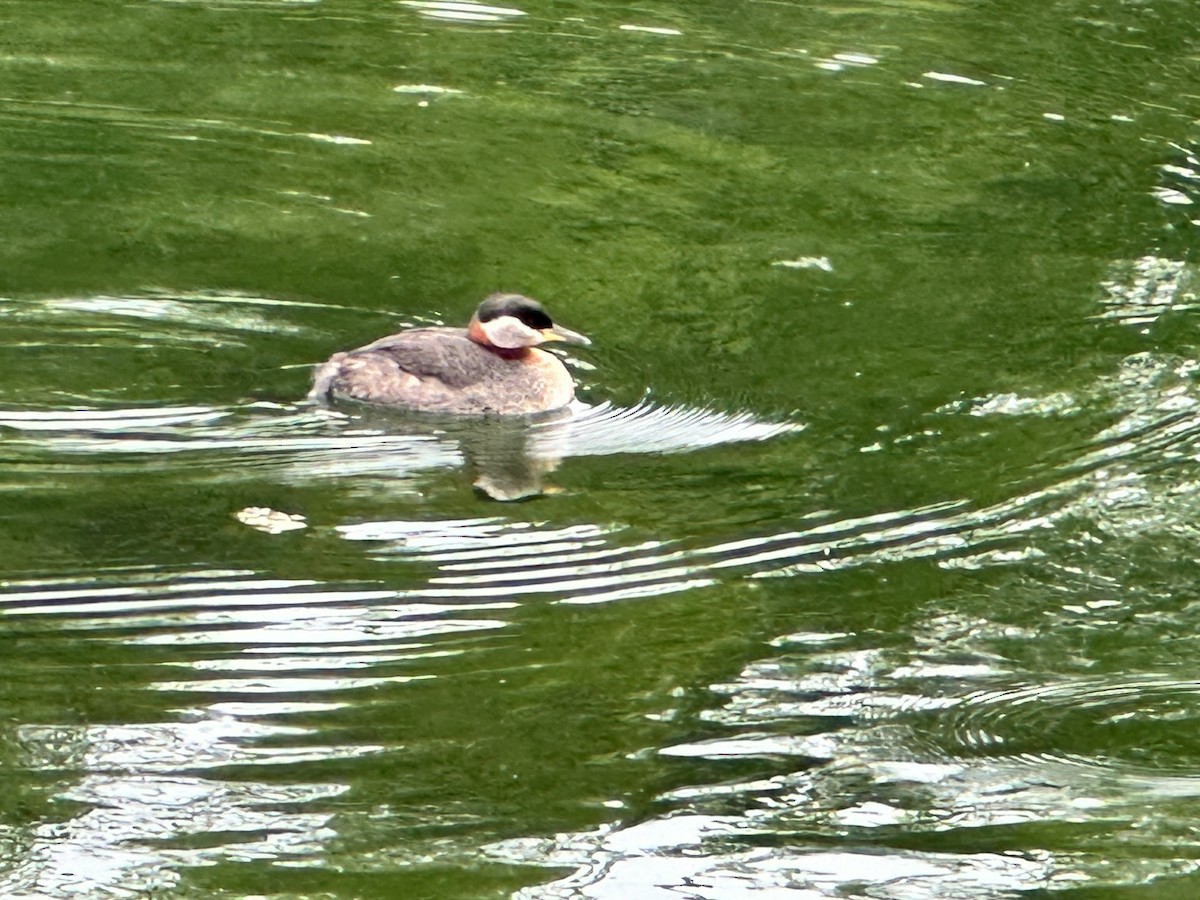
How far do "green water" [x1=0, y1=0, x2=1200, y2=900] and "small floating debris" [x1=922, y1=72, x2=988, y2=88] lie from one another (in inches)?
1.4

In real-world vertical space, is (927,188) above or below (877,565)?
above

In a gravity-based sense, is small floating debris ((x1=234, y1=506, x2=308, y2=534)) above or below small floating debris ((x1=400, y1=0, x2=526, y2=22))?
below

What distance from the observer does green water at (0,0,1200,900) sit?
638 centimetres

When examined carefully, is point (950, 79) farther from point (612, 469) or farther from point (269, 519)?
point (269, 519)

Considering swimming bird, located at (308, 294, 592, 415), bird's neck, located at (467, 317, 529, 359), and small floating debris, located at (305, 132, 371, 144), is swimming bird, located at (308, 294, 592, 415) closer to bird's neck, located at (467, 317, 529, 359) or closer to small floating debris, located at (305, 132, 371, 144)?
bird's neck, located at (467, 317, 529, 359)

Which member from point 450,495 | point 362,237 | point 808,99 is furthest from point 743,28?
point 450,495

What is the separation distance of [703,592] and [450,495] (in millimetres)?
1309

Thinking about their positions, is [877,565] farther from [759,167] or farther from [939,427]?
[759,167]

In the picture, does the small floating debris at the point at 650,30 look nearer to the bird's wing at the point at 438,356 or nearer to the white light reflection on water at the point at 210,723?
the bird's wing at the point at 438,356

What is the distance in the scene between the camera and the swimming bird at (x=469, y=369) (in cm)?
945

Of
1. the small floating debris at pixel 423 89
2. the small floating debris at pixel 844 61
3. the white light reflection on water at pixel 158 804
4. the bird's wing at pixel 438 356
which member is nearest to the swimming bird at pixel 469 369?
the bird's wing at pixel 438 356

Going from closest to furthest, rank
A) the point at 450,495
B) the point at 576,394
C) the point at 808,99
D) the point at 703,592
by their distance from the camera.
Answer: the point at 703,592 < the point at 450,495 < the point at 576,394 < the point at 808,99

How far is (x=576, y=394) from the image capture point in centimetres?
1006

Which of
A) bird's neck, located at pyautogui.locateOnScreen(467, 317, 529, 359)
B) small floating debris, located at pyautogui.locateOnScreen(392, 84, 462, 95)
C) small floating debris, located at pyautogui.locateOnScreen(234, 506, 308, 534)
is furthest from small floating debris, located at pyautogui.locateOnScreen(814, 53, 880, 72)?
small floating debris, located at pyautogui.locateOnScreen(234, 506, 308, 534)
